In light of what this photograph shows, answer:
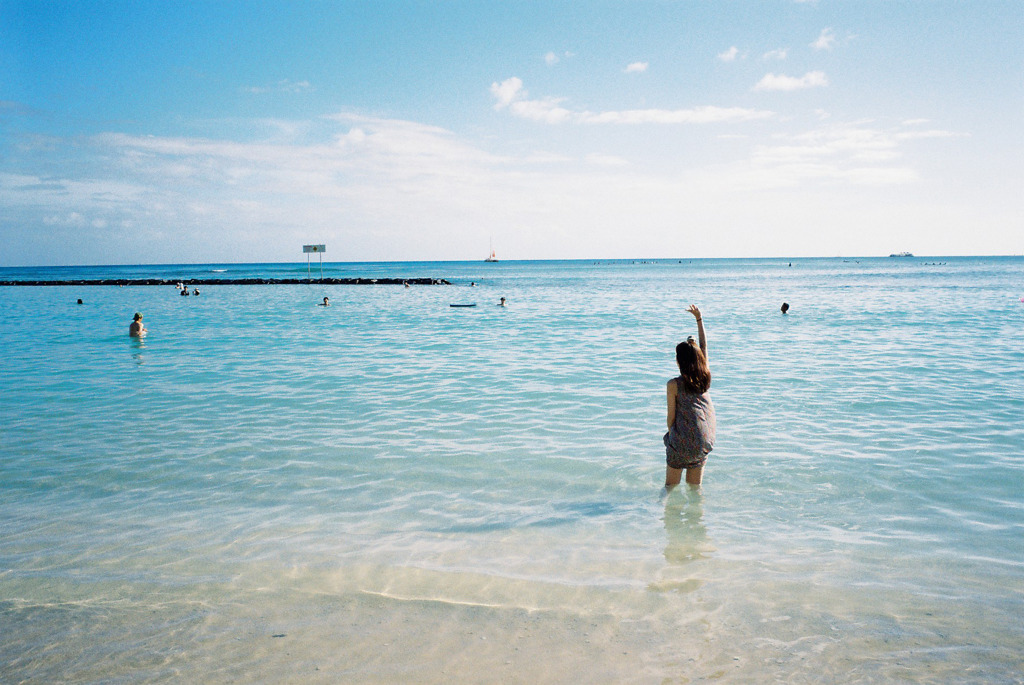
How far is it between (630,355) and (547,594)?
14073mm

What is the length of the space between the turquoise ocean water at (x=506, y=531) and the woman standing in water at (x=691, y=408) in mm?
649

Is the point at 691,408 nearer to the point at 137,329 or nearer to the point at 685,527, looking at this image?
the point at 685,527

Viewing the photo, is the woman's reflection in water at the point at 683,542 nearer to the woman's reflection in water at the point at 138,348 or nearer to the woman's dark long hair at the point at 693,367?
the woman's dark long hair at the point at 693,367

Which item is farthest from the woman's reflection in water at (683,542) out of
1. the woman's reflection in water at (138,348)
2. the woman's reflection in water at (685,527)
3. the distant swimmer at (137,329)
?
the distant swimmer at (137,329)

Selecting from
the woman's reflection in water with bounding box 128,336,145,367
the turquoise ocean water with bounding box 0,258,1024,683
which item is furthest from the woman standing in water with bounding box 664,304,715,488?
the woman's reflection in water with bounding box 128,336,145,367

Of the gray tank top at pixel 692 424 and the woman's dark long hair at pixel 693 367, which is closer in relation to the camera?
the woman's dark long hair at pixel 693 367

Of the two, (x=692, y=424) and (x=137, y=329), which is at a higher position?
(x=137, y=329)

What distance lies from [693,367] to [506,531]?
255 cm

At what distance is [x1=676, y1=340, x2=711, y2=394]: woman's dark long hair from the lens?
633cm

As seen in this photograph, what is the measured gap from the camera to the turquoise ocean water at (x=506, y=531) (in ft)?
14.1

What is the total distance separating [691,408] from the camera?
6.58 m

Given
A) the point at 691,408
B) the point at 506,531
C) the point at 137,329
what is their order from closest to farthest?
the point at 506,531
the point at 691,408
the point at 137,329

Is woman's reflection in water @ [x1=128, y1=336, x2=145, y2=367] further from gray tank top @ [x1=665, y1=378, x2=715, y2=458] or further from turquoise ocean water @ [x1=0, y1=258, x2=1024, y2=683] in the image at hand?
gray tank top @ [x1=665, y1=378, x2=715, y2=458]

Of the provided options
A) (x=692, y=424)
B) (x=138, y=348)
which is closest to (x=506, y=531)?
(x=692, y=424)
